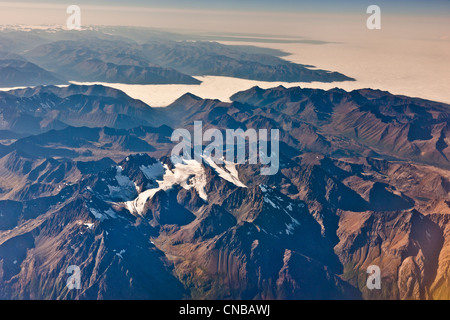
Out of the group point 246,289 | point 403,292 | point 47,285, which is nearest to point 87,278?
point 47,285
